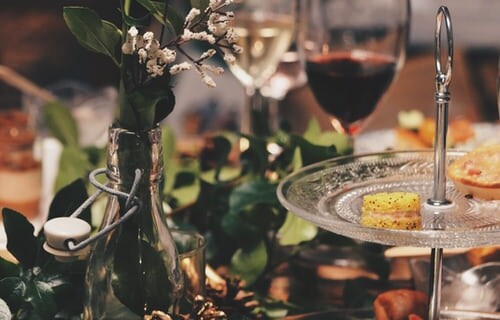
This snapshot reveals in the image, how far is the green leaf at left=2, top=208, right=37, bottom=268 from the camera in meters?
0.84

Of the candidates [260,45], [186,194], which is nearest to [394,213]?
[186,194]

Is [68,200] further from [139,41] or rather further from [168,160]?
[168,160]

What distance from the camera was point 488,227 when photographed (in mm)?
760

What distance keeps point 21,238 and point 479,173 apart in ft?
1.40

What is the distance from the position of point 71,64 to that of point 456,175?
2.88 meters

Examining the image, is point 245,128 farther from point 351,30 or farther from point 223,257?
point 223,257

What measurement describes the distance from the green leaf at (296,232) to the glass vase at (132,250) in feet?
0.77

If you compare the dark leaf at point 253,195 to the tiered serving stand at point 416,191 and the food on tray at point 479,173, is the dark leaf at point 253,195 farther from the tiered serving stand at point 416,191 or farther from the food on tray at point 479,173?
the food on tray at point 479,173

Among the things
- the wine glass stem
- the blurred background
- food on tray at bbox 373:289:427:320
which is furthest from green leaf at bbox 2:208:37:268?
the blurred background

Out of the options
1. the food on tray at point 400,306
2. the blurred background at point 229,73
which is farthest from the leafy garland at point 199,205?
the blurred background at point 229,73

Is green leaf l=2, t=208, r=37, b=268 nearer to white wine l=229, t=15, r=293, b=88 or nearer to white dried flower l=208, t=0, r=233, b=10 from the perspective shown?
white dried flower l=208, t=0, r=233, b=10

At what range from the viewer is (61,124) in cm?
137

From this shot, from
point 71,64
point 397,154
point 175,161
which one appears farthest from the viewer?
point 71,64

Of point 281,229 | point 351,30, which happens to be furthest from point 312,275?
point 351,30
